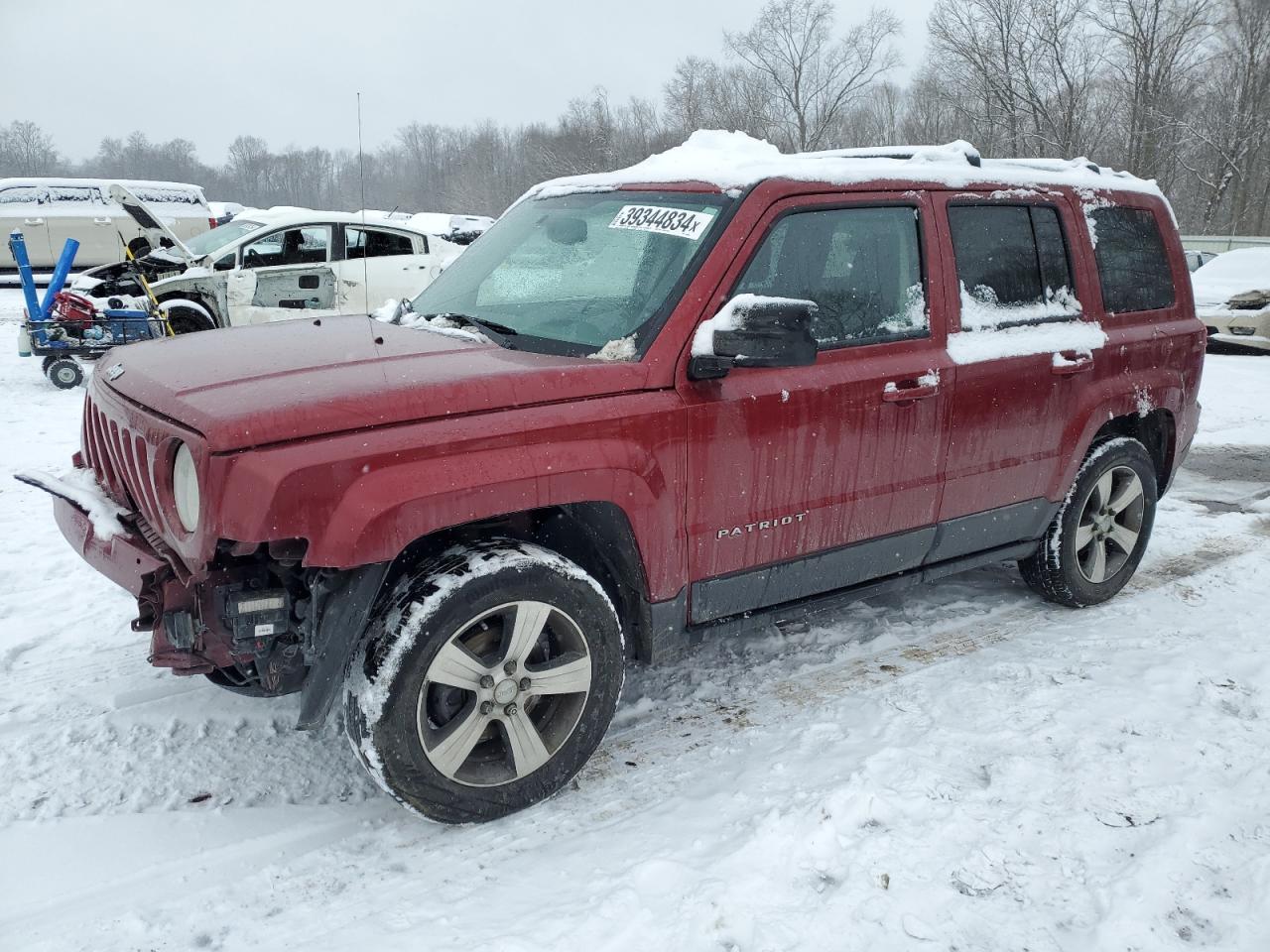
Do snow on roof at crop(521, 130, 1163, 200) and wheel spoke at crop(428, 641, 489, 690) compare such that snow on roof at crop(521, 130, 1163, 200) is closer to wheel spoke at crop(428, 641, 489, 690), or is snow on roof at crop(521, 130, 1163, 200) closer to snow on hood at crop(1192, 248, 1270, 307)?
wheel spoke at crop(428, 641, 489, 690)

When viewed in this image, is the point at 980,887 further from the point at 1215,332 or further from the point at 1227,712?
the point at 1215,332

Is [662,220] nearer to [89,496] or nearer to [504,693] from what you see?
[504,693]

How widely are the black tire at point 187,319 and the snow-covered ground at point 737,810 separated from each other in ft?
22.0

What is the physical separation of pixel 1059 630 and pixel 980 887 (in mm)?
2023

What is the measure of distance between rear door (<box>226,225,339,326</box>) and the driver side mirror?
8.45m

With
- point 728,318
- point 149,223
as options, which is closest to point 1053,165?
point 728,318

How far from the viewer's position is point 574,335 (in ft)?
10.5

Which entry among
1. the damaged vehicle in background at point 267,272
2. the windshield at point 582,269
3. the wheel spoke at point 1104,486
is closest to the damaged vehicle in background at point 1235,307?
the wheel spoke at point 1104,486

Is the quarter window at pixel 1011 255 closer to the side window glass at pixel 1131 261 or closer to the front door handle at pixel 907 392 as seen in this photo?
the side window glass at pixel 1131 261

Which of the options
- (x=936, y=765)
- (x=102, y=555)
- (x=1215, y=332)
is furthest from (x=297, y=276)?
(x=1215, y=332)

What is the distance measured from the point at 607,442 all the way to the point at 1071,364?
2273 millimetres

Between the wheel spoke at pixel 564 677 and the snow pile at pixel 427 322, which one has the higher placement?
the snow pile at pixel 427 322

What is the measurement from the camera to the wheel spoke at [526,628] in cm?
283

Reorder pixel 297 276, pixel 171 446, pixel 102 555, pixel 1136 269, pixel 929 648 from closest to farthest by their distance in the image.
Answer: pixel 171 446 < pixel 102 555 < pixel 929 648 < pixel 1136 269 < pixel 297 276
